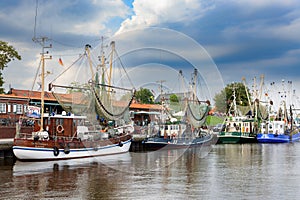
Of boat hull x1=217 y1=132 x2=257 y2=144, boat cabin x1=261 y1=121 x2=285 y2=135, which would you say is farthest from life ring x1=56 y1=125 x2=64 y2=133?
boat cabin x1=261 y1=121 x2=285 y2=135

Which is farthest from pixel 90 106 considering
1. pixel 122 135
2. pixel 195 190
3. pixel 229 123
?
pixel 229 123

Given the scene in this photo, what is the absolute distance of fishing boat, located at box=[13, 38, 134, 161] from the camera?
4728 cm

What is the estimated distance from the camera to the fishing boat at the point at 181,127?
231 feet

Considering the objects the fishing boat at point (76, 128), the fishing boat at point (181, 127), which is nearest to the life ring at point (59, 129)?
the fishing boat at point (76, 128)

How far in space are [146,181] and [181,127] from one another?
Result: 44930 mm

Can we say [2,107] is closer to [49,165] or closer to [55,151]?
[55,151]

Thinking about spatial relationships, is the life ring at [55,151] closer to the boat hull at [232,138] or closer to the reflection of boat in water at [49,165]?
the reflection of boat in water at [49,165]

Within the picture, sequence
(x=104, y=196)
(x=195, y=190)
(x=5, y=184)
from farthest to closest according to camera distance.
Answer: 1. (x=5, y=184)
2. (x=195, y=190)
3. (x=104, y=196)

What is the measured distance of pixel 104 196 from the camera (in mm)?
26938

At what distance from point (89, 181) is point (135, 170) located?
798cm

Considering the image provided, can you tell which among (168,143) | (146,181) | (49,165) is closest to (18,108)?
(168,143)

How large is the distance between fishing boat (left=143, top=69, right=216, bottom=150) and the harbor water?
24371mm

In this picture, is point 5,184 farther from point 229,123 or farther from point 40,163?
point 229,123

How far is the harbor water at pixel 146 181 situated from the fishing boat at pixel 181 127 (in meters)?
24.4
